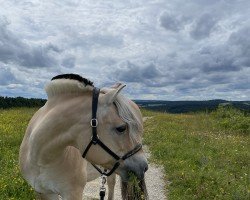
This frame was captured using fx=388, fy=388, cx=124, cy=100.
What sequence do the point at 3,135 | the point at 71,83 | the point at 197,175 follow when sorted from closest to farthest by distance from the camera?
the point at 71,83, the point at 197,175, the point at 3,135

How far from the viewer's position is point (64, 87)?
4.95 m

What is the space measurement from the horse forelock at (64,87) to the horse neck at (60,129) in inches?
3.1

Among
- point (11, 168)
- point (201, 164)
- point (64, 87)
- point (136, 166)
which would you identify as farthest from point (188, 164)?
point (136, 166)

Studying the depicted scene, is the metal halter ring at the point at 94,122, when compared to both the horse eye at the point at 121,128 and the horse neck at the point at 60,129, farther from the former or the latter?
the horse eye at the point at 121,128

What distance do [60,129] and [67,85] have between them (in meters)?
0.57

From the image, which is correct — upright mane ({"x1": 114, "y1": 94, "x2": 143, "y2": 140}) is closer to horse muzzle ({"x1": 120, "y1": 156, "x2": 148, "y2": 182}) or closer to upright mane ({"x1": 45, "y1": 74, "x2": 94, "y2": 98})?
horse muzzle ({"x1": 120, "y1": 156, "x2": 148, "y2": 182})

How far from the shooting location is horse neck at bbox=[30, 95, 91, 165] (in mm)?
4617

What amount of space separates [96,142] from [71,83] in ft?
2.90

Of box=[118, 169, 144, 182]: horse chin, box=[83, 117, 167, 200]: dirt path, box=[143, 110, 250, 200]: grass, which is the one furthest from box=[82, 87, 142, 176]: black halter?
box=[143, 110, 250, 200]: grass

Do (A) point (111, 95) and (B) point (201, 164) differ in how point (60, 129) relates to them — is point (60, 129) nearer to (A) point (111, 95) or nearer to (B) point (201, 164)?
(A) point (111, 95)

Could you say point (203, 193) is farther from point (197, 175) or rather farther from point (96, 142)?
point (96, 142)

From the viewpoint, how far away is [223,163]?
42.7 ft

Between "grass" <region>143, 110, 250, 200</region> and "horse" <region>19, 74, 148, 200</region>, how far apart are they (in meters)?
4.58

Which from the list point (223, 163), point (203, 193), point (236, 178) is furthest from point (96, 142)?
point (223, 163)
